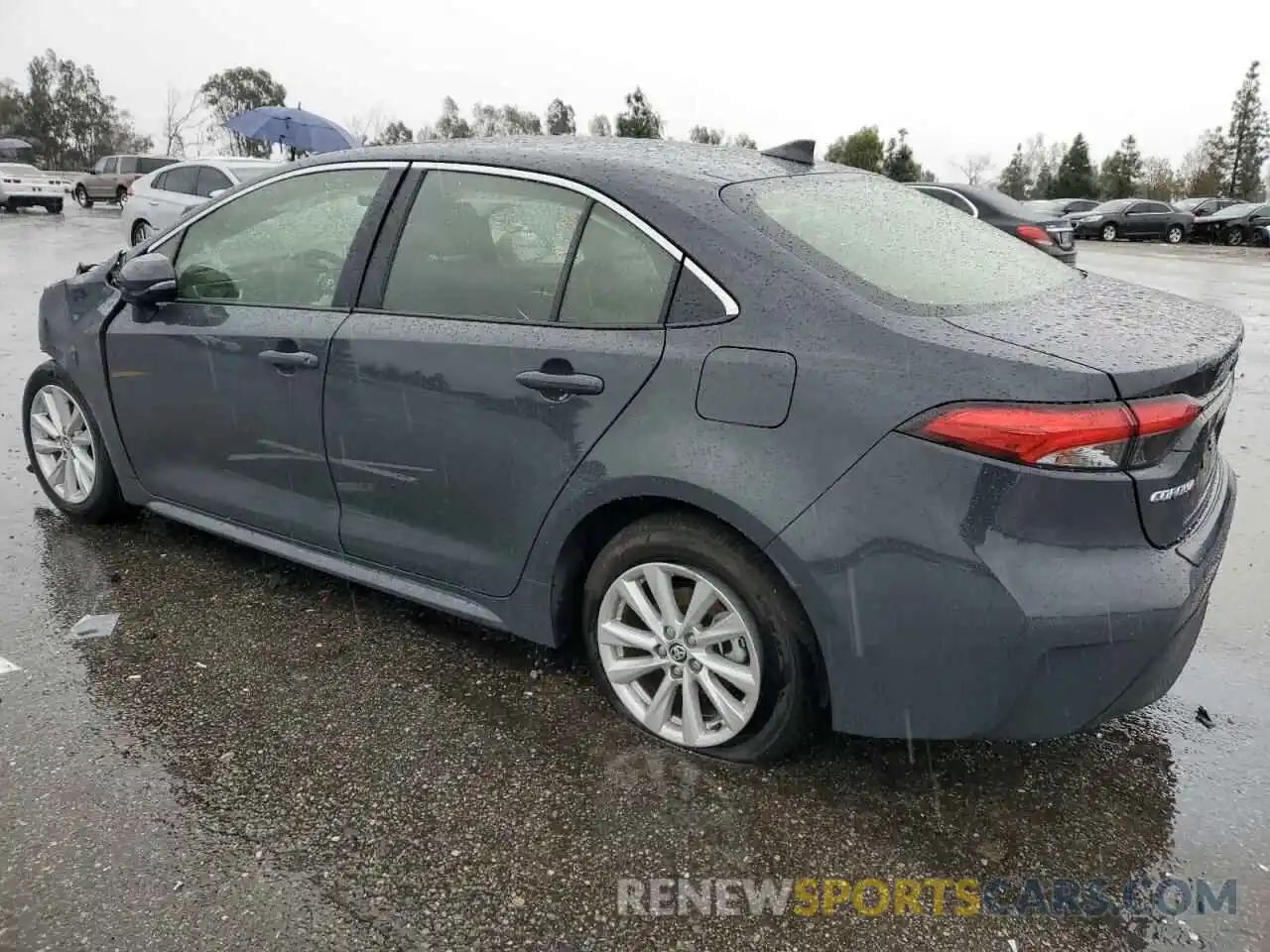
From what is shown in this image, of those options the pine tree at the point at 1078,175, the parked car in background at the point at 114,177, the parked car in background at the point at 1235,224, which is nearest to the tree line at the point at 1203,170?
the pine tree at the point at 1078,175

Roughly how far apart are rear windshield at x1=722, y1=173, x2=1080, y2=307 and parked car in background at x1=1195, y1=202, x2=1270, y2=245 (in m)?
32.5

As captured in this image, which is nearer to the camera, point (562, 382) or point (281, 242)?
point (562, 382)

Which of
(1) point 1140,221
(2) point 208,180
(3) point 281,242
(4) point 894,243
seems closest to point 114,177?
(2) point 208,180

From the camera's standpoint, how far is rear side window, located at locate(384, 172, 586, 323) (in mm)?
2918

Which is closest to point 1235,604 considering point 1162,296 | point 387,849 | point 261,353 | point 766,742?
point 1162,296

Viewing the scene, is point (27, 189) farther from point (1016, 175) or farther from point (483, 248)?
point (1016, 175)

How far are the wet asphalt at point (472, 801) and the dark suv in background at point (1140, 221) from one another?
33.0 metres

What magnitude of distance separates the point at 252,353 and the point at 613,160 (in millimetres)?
1465

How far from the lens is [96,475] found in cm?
432

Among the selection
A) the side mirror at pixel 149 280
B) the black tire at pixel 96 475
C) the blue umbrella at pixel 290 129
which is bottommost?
the black tire at pixel 96 475

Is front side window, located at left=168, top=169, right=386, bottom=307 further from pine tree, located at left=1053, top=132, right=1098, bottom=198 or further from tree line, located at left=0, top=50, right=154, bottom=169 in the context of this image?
tree line, located at left=0, top=50, right=154, bottom=169

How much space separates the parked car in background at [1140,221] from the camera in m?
32.1

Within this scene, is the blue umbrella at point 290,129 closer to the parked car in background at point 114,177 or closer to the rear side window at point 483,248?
the rear side window at point 483,248

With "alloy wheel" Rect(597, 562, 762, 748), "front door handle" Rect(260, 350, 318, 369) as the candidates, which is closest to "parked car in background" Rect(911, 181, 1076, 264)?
"front door handle" Rect(260, 350, 318, 369)
